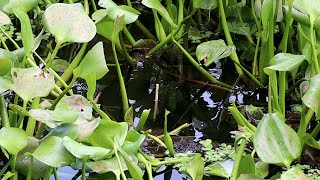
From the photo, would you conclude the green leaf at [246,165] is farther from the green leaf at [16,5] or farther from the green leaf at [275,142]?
the green leaf at [16,5]

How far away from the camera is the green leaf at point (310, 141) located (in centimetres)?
99

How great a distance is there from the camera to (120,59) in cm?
141

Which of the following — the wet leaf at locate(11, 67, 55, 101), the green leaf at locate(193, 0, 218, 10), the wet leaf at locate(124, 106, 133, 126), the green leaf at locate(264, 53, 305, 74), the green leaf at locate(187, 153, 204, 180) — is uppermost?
the green leaf at locate(264, 53, 305, 74)

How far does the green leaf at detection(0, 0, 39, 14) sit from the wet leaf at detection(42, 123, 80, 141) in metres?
0.26

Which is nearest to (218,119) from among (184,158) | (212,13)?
(184,158)

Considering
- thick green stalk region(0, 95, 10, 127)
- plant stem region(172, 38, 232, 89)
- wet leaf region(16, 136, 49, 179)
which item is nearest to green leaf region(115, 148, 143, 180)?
wet leaf region(16, 136, 49, 179)

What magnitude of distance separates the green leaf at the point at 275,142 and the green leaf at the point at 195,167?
0.27ft

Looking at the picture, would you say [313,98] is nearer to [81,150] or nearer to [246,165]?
[246,165]

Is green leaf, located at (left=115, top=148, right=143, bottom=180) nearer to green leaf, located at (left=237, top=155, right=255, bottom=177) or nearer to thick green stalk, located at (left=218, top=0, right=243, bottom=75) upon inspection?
green leaf, located at (left=237, top=155, right=255, bottom=177)

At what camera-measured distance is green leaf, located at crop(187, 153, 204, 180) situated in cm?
91

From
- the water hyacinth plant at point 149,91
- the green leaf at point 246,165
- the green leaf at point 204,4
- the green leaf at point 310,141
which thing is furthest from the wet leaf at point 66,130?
the green leaf at point 204,4

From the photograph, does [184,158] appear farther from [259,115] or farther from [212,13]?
[212,13]

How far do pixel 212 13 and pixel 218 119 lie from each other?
413mm

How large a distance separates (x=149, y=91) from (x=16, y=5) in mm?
343
